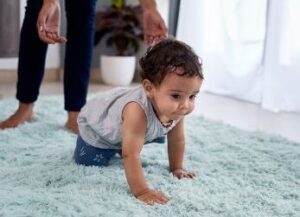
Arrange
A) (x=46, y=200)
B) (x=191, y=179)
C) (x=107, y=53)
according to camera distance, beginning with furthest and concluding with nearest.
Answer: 1. (x=107, y=53)
2. (x=191, y=179)
3. (x=46, y=200)

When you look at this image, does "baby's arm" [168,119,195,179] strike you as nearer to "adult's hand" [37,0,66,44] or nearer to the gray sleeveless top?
the gray sleeveless top

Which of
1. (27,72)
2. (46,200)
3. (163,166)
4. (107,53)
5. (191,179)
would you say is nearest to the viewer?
(46,200)

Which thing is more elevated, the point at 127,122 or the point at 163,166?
the point at 127,122

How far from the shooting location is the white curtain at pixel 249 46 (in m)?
2.15

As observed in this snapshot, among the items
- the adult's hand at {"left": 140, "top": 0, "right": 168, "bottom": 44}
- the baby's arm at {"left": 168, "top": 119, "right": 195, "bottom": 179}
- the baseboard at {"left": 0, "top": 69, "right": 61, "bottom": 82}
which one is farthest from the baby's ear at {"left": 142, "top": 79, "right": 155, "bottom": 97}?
the baseboard at {"left": 0, "top": 69, "right": 61, "bottom": 82}

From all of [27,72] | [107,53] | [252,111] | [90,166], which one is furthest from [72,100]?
[107,53]

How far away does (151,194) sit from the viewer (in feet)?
3.27

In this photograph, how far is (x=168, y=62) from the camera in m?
0.99

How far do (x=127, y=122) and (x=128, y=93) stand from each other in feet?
0.44

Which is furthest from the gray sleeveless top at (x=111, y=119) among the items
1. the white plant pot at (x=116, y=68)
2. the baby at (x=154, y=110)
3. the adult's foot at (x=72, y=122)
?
the white plant pot at (x=116, y=68)

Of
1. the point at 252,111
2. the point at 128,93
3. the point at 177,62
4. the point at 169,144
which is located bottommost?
the point at 252,111

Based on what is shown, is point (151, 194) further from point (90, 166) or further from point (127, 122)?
point (90, 166)

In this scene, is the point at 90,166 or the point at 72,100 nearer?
the point at 90,166

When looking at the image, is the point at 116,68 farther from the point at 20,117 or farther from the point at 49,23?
the point at 49,23
